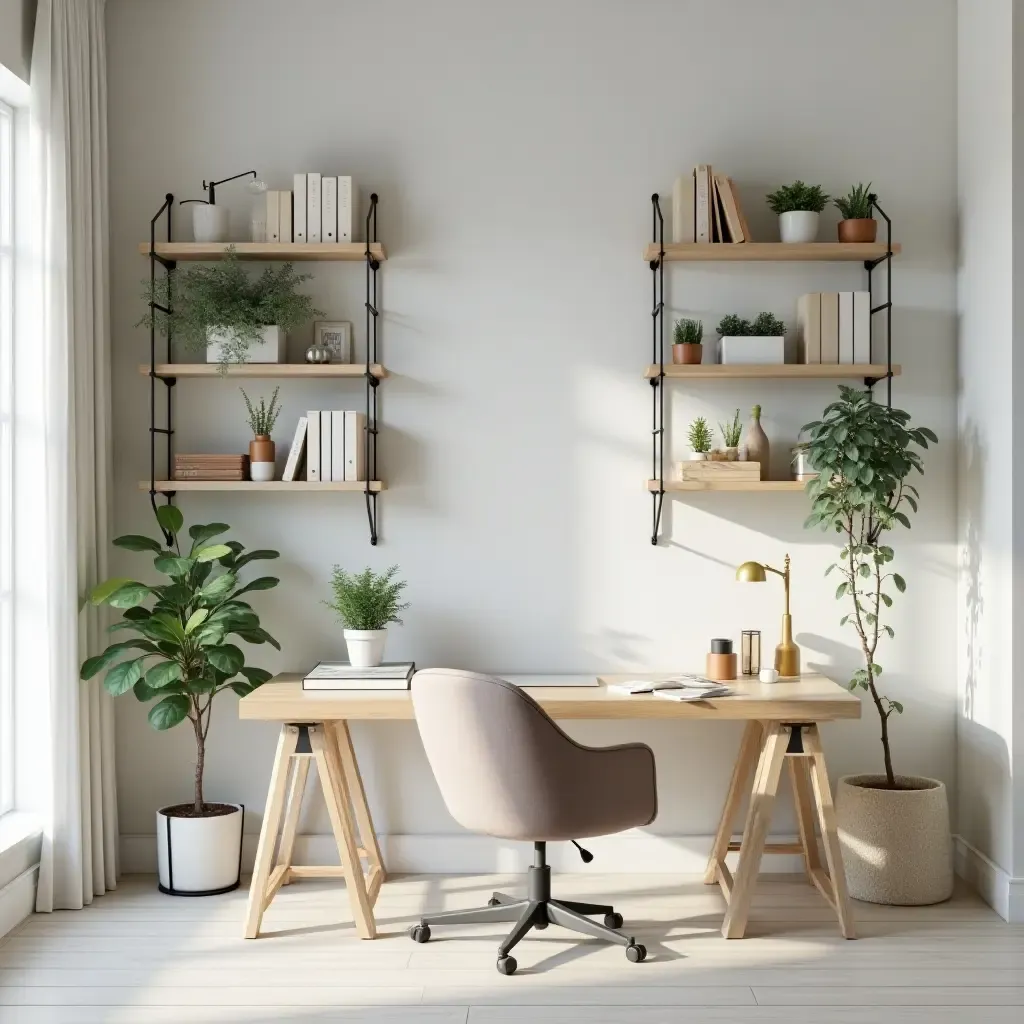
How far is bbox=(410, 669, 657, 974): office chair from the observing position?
2.87m

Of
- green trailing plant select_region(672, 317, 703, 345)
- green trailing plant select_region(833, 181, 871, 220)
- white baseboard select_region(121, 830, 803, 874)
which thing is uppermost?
green trailing plant select_region(833, 181, 871, 220)

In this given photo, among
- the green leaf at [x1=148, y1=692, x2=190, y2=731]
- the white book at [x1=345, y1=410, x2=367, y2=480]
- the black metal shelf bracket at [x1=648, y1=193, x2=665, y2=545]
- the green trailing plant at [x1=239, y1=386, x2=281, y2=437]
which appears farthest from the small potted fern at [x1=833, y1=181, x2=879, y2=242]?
the green leaf at [x1=148, y1=692, x2=190, y2=731]

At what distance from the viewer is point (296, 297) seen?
3.69 m

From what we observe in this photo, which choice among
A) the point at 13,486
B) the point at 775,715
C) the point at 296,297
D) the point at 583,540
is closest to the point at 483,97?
the point at 296,297

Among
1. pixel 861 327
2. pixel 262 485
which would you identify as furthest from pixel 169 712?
pixel 861 327

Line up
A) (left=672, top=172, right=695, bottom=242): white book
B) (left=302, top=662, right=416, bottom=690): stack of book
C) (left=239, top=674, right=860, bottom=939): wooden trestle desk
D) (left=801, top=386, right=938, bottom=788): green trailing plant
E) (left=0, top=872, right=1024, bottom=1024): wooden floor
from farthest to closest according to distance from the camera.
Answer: (left=672, top=172, right=695, bottom=242): white book
(left=801, top=386, right=938, bottom=788): green trailing plant
(left=302, top=662, right=416, bottom=690): stack of book
(left=239, top=674, right=860, bottom=939): wooden trestle desk
(left=0, top=872, right=1024, bottom=1024): wooden floor

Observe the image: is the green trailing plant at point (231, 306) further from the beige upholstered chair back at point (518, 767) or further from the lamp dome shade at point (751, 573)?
the lamp dome shade at point (751, 573)

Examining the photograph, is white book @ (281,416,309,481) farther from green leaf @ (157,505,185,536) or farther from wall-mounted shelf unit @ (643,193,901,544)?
wall-mounted shelf unit @ (643,193,901,544)

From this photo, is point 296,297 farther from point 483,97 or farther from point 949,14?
point 949,14

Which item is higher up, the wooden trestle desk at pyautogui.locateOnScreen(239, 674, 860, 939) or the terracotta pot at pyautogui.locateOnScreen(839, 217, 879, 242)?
the terracotta pot at pyautogui.locateOnScreen(839, 217, 879, 242)

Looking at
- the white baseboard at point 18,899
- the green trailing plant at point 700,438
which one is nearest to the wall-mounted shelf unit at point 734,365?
the green trailing plant at point 700,438

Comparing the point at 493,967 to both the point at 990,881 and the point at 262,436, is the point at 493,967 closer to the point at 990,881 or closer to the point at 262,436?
the point at 990,881

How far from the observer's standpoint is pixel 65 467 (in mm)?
3447

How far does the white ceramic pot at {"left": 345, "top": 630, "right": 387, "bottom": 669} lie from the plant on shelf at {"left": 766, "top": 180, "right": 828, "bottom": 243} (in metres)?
1.82
